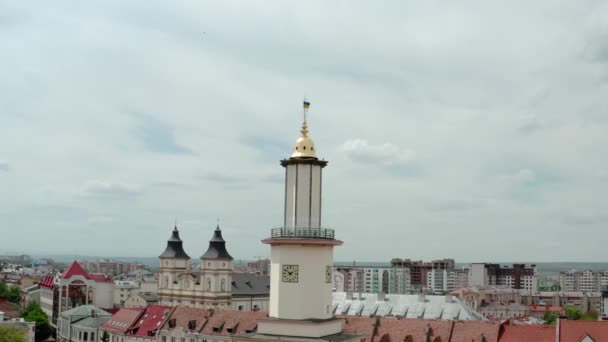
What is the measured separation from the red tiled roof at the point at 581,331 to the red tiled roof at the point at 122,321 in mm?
36959

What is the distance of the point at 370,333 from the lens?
46531mm

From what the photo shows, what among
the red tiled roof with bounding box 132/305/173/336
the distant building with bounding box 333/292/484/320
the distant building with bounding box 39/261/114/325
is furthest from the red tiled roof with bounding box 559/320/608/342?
the distant building with bounding box 39/261/114/325

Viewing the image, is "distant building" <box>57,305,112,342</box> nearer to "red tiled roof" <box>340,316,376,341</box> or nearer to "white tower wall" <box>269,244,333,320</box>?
"red tiled roof" <box>340,316,376,341</box>

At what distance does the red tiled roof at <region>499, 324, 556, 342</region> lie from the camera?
42772mm

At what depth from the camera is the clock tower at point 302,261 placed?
24969 millimetres

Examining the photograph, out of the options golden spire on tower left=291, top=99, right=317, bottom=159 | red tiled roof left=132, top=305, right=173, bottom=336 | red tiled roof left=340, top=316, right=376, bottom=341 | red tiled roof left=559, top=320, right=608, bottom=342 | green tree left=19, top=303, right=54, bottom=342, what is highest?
golden spire on tower left=291, top=99, right=317, bottom=159

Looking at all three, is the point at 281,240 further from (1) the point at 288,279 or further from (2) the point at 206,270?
(2) the point at 206,270

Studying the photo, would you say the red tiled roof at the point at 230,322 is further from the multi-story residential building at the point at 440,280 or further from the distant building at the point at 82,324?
the multi-story residential building at the point at 440,280

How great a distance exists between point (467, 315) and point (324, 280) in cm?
3767

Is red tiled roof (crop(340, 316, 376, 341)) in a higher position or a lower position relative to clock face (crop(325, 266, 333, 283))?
lower

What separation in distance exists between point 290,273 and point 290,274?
0.04 metres

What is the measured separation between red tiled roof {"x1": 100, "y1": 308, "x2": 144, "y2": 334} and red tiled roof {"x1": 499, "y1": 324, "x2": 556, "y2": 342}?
33408 mm

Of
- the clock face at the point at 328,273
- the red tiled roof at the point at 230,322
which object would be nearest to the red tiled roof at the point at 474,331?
the red tiled roof at the point at 230,322

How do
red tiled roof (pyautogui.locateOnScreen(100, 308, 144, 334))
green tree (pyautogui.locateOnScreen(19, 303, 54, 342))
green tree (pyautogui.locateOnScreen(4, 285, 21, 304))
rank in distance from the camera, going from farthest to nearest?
green tree (pyautogui.locateOnScreen(4, 285, 21, 304)) → green tree (pyautogui.locateOnScreen(19, 303, 54, 342)) → red tiled roof (pyautogui.locateOnScreen(100, 308, 144, 334))
